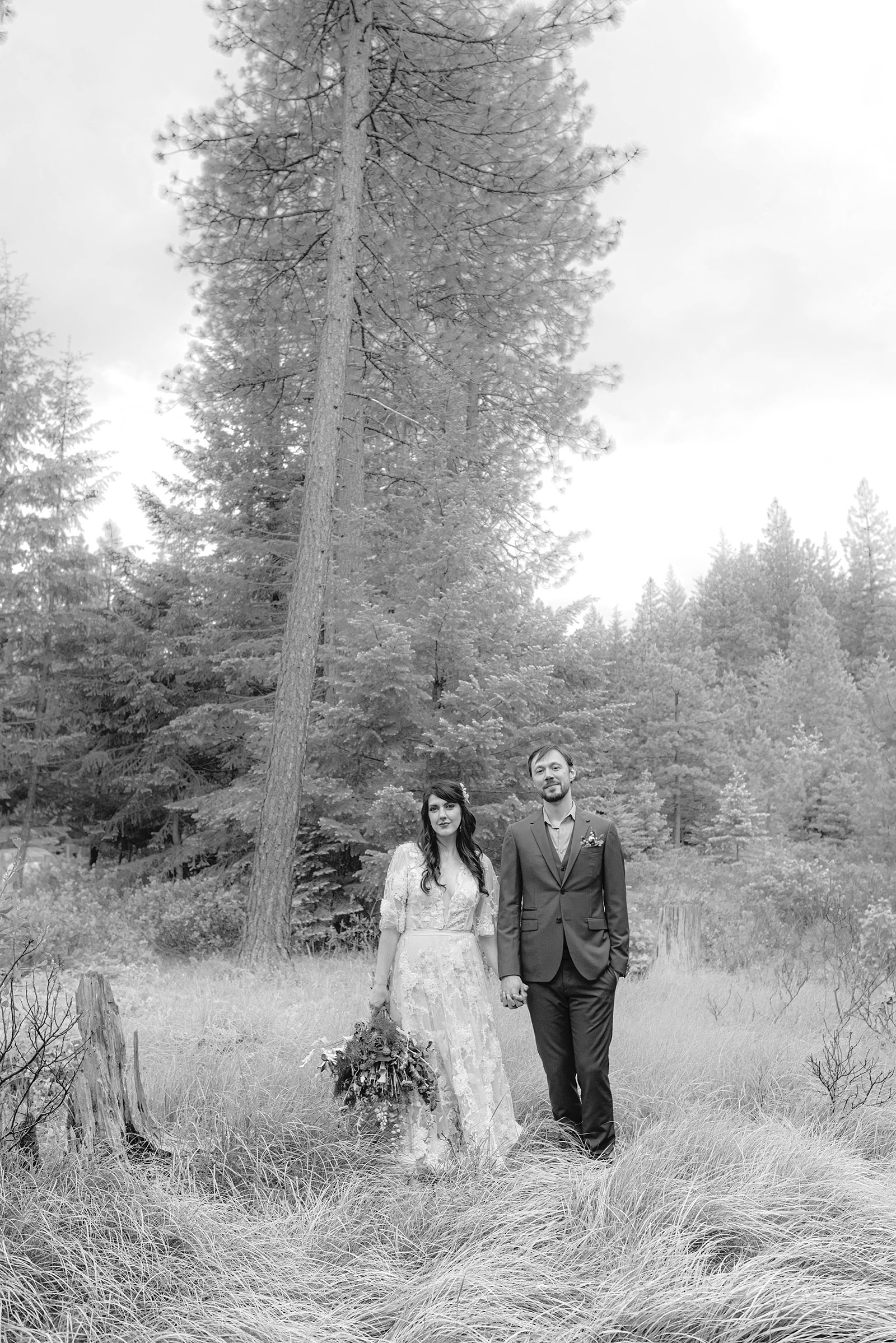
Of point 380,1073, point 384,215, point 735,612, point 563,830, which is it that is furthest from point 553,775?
point 735,612

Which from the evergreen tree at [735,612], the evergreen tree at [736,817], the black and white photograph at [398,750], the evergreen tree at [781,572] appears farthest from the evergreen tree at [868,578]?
the evergreen tree at [736,817]

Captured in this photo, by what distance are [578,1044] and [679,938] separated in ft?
18.2

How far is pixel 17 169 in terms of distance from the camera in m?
10.4

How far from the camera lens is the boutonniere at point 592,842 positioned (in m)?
4.04

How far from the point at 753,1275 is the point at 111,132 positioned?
11815 mm

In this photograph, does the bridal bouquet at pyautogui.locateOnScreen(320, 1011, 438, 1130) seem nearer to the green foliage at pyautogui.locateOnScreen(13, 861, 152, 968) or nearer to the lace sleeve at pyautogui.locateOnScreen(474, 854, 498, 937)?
the lace sleeve at pyautogui.locateOnScreen(474, 854, 498, 937)

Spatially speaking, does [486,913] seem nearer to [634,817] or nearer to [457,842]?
[457,842]

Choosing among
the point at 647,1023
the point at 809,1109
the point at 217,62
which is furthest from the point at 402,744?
the point at 217,62

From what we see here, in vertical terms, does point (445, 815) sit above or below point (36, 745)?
below

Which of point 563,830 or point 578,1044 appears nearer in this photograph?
point 578,1044

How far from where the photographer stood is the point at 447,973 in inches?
165

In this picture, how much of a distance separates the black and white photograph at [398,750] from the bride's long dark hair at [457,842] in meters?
0.03

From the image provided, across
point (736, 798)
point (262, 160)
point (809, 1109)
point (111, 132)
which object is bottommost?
point (809, 1109)

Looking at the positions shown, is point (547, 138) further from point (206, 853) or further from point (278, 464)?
point (206, 853)
